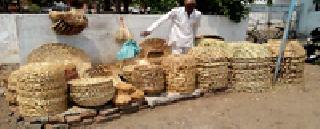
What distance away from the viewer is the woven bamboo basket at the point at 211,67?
22.0 ft

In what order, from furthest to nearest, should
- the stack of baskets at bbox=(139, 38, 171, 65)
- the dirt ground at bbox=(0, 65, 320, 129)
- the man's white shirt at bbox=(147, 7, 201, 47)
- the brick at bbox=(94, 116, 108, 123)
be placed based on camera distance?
1. the stack of baskets at bbox=(139, 38, 171, 65)
2. the man's white shirt at bbox=(147, 7, 201, 47)
3. the brick at bbox=(94, 116, 108, 123)
4. the dirt ground at bbox=(0, 65, 320, 129)

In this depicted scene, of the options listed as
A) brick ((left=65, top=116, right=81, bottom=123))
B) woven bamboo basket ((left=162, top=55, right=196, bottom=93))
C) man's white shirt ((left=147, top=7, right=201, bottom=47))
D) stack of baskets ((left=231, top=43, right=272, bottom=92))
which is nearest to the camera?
brick ((left=65, top=116, right=81, bottom=123))

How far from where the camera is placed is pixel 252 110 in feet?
19.8

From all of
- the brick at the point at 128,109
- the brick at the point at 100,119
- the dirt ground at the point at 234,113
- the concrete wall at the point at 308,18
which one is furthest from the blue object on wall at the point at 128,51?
the concrete wall at the point at 308,18

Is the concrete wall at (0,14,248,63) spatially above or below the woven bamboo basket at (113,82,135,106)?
above

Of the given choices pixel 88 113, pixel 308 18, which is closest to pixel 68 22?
pixel 88 113

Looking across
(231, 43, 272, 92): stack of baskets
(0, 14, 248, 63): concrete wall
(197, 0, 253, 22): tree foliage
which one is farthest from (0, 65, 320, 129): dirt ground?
(197, 0, 253, 22): tree foliage

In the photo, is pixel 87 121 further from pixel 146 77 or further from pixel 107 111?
pixel 146 77

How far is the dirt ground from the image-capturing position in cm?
540

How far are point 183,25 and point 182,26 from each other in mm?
28

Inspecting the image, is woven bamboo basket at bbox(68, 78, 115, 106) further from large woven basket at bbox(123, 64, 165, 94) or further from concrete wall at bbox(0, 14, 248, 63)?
concrete wall at bbox(0, 14, 248, 63)

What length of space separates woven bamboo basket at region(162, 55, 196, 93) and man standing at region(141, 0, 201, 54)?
110cm

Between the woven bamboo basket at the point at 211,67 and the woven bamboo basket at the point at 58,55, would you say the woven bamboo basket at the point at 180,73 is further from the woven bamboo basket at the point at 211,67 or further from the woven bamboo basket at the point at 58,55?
the woven bamboo basket at the point at 58,55

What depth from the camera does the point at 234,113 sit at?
19.3 feet
